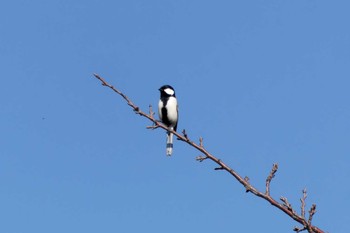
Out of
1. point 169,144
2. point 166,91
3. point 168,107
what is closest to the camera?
point 169,144

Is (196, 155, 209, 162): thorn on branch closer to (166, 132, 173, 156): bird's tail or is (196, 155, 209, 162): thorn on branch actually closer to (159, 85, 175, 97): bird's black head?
(166, 132, 173, 156): bird's tail

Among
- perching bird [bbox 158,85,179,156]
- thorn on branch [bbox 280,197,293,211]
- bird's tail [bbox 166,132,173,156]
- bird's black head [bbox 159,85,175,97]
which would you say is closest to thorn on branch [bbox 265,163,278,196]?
thorn on branch [bbox 280,197,293,211]

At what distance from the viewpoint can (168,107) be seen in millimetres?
14844

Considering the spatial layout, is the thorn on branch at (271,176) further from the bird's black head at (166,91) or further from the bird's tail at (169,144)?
the bird's black head at (166,91)

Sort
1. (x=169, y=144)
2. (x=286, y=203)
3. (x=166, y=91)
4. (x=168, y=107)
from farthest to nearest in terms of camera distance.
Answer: (x=166, y=91), (x=168, y=107), (x=169, y=144), (x=286, y=203)

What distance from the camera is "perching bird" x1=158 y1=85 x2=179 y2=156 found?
48.6 ft

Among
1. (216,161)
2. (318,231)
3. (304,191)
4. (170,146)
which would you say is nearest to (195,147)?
(216,161)

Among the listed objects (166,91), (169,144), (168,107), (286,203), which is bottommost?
(286,203)

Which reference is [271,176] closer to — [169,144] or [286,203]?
[286,203]

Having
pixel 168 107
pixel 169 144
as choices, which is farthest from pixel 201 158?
pixel 168 107

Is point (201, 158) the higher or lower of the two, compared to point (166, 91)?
lower

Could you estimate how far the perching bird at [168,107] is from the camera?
584 inches

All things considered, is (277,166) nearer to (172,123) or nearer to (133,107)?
(133,107)

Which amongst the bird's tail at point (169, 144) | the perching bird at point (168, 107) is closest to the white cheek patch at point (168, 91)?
the perching bird at point (168, 107)
